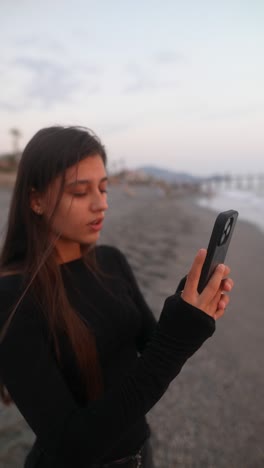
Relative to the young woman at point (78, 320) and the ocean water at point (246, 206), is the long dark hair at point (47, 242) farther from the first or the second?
the ocean water at point (246, 206)

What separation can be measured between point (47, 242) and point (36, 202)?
6.4 inches

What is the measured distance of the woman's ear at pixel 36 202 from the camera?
4.63 feet

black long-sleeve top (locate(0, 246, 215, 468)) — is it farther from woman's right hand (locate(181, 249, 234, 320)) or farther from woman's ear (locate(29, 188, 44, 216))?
woman's ear (locate(29, 188, 44, 216))

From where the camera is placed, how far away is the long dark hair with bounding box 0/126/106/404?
134 cm

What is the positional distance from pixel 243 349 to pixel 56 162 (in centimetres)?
345

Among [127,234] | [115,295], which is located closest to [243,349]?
[115,295]

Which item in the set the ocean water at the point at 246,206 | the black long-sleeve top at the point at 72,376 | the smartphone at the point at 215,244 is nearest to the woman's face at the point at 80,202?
the black long-sleeve top at the point at 72,376

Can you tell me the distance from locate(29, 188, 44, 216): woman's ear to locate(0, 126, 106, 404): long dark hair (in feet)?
0.04

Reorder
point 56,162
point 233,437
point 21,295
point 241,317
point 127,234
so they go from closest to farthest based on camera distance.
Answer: point 21,295, point 56,162, point 233,437, point 241,317, point 127,234

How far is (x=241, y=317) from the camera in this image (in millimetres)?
4957

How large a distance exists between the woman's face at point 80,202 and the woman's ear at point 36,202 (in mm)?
28

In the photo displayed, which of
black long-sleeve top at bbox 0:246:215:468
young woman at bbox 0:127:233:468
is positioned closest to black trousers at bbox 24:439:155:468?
young woman at bbox 0:127:233:468

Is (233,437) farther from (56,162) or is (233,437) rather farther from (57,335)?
(56,162)

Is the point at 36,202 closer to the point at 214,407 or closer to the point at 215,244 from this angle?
the point at 215,244
